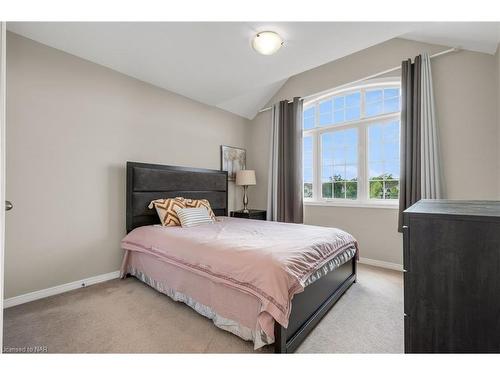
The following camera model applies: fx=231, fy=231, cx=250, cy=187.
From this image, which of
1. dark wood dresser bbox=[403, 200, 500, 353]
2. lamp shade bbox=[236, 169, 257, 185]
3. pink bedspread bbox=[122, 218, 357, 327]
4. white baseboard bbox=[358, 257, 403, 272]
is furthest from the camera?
lamp shade bbox=[236, 169, 257, 185]

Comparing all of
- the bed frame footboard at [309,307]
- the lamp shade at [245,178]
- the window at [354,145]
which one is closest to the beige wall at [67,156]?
the lamp shade at [245,178]

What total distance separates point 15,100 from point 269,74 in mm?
2587

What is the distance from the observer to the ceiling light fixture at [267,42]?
2109 mm

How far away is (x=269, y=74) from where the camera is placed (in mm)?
2881

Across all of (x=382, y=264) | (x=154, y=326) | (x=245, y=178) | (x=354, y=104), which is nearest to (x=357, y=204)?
(x=382, y=264)

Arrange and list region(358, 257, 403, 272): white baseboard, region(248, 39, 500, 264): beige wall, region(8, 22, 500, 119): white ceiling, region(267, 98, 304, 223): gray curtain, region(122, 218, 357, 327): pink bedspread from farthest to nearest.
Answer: region(267, 98, 304, 223): gray curtain
region(358, 257, 403, 272): white baseboard
region(248, 39, 500, 264): beige wall
region(8, 22, 500, 119): white ceiling
region(122, 218, 357, 327): pink bedspread

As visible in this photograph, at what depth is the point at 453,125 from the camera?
266 cm

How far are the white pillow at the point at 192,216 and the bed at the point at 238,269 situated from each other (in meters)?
0.26

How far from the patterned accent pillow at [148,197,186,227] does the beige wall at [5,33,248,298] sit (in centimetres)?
43

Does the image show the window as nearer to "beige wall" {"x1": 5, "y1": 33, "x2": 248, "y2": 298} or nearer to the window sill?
the window sill

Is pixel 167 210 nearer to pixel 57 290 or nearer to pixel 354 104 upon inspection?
pixel 57 290

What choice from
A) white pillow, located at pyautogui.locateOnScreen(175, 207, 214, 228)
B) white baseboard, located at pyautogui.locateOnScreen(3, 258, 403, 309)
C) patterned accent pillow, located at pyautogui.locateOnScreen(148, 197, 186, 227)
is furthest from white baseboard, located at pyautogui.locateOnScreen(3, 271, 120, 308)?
white pillow, located at pyautogui.locateOnScreen(175, 207, 214, 228)

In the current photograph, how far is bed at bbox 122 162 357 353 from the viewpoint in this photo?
1.44 metres

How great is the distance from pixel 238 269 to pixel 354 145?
285 centimetres
